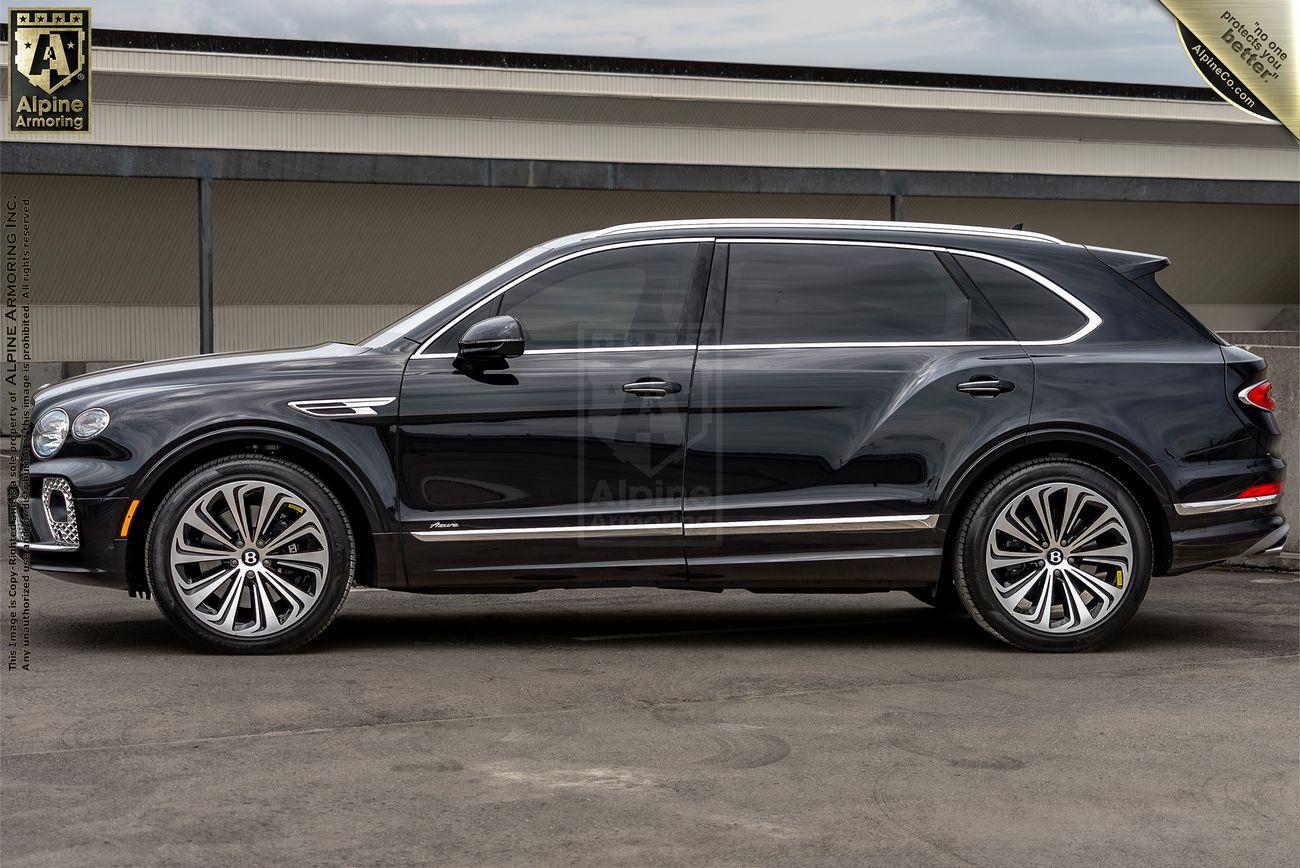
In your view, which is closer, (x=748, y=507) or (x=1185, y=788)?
(x=1185, y=788)

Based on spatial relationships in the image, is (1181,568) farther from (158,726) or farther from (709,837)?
(158,726)

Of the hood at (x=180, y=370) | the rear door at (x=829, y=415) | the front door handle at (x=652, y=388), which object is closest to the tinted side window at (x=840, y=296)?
the rear door at (x=829, y=415)

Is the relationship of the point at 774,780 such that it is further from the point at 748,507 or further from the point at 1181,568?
the point at 1181,568

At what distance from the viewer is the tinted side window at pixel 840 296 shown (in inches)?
283

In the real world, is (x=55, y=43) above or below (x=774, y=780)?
above

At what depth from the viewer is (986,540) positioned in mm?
7141

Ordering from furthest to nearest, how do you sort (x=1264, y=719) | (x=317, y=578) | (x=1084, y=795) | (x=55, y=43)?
1. (x=55, y=43)
2. (x=317, y=578)
3. (x=1264, y=719)
4. (x=1084, y=795)

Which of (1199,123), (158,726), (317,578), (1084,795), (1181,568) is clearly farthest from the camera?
(1199,123)

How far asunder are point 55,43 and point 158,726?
75.1 ft

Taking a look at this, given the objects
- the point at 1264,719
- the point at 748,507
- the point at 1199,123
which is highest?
the point at 1199,123

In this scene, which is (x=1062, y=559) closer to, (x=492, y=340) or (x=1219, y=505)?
(x=1219, y=505)

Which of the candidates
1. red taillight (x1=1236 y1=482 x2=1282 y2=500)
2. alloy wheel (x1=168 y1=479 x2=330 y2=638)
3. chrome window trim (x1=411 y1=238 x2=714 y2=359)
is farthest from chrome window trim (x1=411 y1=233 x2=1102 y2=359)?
red taillight (x1=1236 y1=482 x2=1282 y2=500)

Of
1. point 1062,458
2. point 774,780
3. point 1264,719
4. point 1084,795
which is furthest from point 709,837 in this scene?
point 1062,458

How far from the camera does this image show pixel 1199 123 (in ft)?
114
